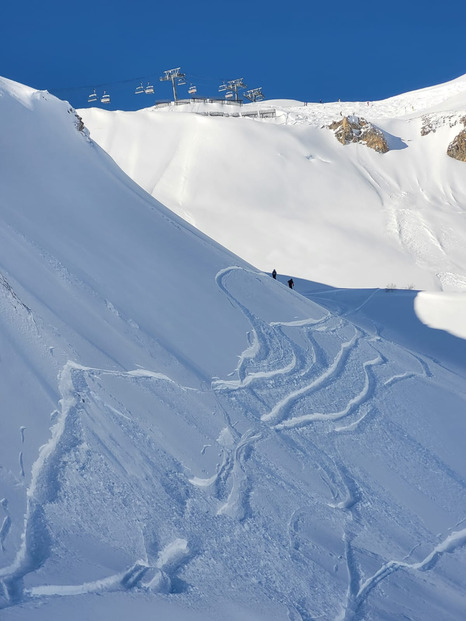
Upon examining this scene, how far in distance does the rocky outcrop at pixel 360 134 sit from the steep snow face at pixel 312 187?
499 millimetres

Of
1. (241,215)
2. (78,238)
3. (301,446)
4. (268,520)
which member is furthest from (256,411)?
(241,215)

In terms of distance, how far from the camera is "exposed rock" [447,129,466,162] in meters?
39.7

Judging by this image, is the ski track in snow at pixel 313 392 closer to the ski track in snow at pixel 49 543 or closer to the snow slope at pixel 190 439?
the snow slope at pixel 190 439

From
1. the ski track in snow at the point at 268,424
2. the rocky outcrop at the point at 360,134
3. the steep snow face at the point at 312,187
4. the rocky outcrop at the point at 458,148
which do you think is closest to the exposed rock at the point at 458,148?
the rocky outcrop at the point at 458,148

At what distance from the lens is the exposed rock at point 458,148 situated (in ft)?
130

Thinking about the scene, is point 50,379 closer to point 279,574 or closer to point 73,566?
point 73,566

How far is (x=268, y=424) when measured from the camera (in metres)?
10.5

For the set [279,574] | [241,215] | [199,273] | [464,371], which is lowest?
[279,574]

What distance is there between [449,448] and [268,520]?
4.39 metres

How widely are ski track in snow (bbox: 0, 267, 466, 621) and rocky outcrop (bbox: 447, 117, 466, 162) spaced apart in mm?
26816

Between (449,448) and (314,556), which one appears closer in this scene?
(314,556)

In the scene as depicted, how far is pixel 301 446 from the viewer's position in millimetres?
10094

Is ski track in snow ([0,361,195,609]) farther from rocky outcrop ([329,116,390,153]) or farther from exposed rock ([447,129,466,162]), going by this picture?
exposed rock ([447,129,466,162])

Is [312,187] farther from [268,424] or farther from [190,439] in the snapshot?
[190,439]
